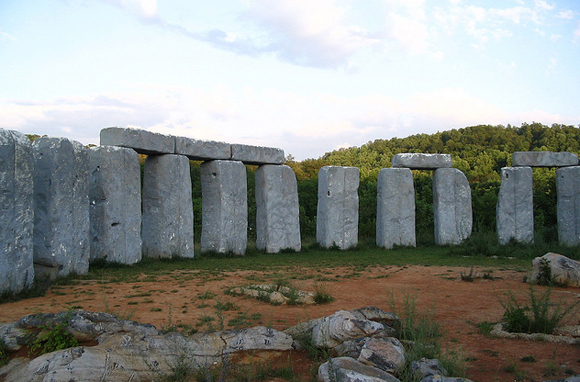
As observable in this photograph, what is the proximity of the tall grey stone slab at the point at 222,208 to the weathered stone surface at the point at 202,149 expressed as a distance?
0.18 meters

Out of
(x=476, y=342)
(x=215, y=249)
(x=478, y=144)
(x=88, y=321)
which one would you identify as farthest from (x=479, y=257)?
(x=478, y=144)

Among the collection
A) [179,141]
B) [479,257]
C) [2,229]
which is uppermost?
[179,141]

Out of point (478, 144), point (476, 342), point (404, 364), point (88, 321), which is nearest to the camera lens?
point (404, 364)

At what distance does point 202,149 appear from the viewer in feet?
35.2

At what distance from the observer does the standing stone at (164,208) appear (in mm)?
9969

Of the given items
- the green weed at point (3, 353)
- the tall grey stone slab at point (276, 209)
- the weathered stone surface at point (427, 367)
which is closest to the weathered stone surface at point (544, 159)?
the tall grey stone slab at point (276, 209)

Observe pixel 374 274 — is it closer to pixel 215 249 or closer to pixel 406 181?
pixel 215 249

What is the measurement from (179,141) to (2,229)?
15.4ft

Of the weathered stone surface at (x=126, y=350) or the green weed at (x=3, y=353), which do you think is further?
the green weed at (x=3, y=353)

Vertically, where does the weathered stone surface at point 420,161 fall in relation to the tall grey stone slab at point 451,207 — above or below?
above

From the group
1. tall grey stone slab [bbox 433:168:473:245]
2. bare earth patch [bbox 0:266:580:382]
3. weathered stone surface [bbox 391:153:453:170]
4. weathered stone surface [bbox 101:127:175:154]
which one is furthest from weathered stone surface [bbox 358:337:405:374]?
A: tall grey stone slab [bbox 433:168:473:245]

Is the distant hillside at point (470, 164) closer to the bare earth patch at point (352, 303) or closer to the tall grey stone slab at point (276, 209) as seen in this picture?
the tall grey stone slab at point (276, 209)

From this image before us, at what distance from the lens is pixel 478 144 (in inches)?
1053

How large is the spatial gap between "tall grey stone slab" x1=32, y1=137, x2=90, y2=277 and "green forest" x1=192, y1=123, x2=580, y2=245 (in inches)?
319
